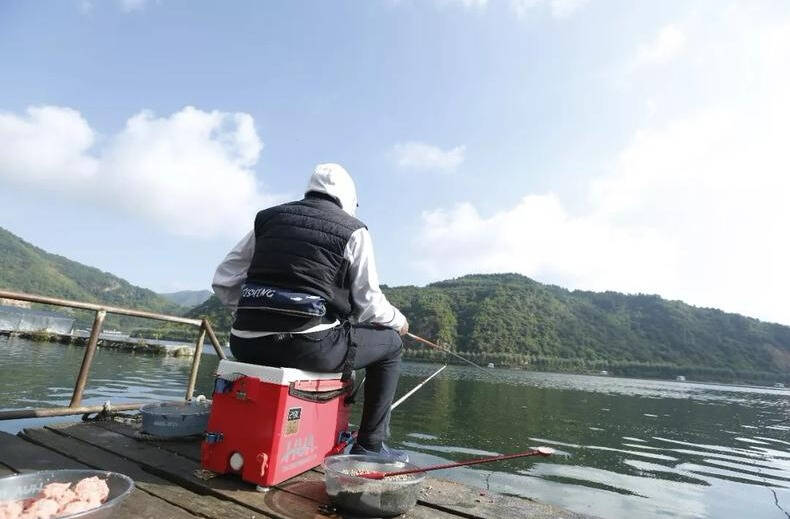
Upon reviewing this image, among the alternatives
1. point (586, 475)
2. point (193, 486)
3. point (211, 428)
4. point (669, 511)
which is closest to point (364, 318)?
point (211, 428)

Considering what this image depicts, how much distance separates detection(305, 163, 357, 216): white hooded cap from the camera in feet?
10.6

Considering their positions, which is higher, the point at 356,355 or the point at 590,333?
the point at 590,333

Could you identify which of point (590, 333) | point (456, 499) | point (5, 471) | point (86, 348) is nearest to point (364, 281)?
point (456, 499)

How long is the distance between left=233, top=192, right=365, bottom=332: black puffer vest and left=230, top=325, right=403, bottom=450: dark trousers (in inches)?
4.2

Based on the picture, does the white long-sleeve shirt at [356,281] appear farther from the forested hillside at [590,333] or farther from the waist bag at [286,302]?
the forested hillside at [590,333]

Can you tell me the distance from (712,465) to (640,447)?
2.34m

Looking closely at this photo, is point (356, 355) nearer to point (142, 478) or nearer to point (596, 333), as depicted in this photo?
point (142, 478)

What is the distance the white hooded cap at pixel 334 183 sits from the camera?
10.6 ft

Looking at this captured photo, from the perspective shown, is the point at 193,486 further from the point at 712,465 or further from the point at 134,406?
the point at 712,465

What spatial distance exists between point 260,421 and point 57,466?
1366 millimetres

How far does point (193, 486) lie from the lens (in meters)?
2.69

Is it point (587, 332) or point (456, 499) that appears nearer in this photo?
point (456, 499)

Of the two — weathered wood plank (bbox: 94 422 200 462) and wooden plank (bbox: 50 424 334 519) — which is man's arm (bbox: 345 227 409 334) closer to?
wooden plank (bbox: 50 424 334 519)

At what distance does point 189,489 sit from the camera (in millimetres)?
2701
